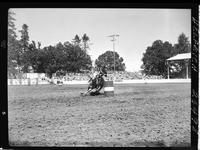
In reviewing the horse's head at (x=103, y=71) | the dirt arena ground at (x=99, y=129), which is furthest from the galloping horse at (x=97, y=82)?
the dirt arena ground at (x=99, y=129)

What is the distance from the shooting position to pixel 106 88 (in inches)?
452

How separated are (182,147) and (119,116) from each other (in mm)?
2538

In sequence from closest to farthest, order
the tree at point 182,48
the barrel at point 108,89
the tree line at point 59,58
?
the tree at point 182,48 → the tree line at point 59,58 → the barrel at point 108,89

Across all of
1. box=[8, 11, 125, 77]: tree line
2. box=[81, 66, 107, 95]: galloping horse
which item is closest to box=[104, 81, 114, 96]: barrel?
box=[81, 66, 107, 95]: galloping horse

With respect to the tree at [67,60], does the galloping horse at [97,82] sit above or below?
below

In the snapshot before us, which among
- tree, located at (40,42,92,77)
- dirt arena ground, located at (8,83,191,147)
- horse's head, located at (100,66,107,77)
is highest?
tree, located at (40,42,92,77)

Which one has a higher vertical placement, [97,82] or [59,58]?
[59,58]

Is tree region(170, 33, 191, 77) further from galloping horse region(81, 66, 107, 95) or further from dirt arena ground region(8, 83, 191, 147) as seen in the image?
galloping horse region(81, 66, 107, 95)

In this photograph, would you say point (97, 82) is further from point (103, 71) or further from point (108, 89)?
point (108, 89)
